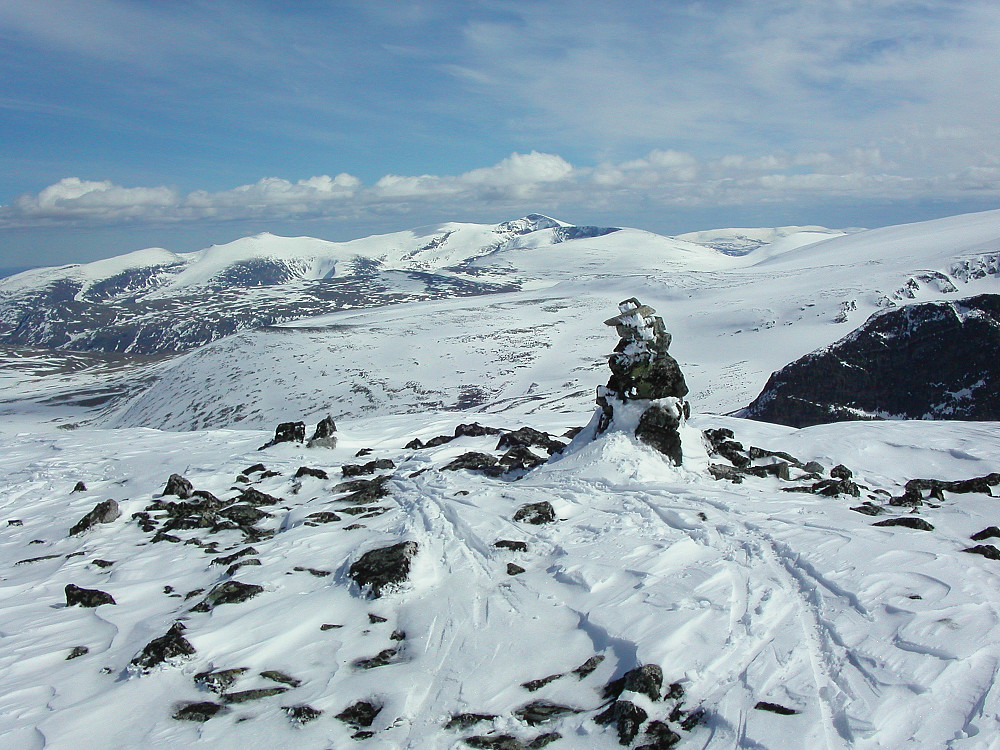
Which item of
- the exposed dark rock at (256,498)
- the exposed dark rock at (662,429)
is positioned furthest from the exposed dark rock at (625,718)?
the exposed dark rock at (256,498)

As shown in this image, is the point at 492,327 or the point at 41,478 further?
the point at 492,327

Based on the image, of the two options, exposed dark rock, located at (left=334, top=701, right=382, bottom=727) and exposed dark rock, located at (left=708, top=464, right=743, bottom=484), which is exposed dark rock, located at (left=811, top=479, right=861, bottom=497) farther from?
exposed dark rock, located at (left=334, top=701, right=382, bottom=727)

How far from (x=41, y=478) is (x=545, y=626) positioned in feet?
61.1

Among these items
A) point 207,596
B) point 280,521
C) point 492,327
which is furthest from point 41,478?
point 492,327

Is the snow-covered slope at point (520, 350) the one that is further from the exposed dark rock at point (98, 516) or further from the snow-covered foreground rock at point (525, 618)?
the exposed dark rock at point (98, 516)

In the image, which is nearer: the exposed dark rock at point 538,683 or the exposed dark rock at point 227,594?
the exposed dark rock at point 538,683

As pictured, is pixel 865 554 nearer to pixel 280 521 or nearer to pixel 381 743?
pixel 381 743

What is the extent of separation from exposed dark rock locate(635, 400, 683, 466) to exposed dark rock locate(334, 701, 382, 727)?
11.0 m

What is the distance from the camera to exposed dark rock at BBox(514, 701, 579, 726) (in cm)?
652

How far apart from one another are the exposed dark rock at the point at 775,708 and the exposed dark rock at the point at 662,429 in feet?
33.0

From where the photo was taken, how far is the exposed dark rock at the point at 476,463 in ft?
56.6

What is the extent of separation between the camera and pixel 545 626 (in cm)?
838

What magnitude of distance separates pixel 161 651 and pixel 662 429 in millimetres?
12653

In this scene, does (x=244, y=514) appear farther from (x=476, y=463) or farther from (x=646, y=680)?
(x=646, y=680)
